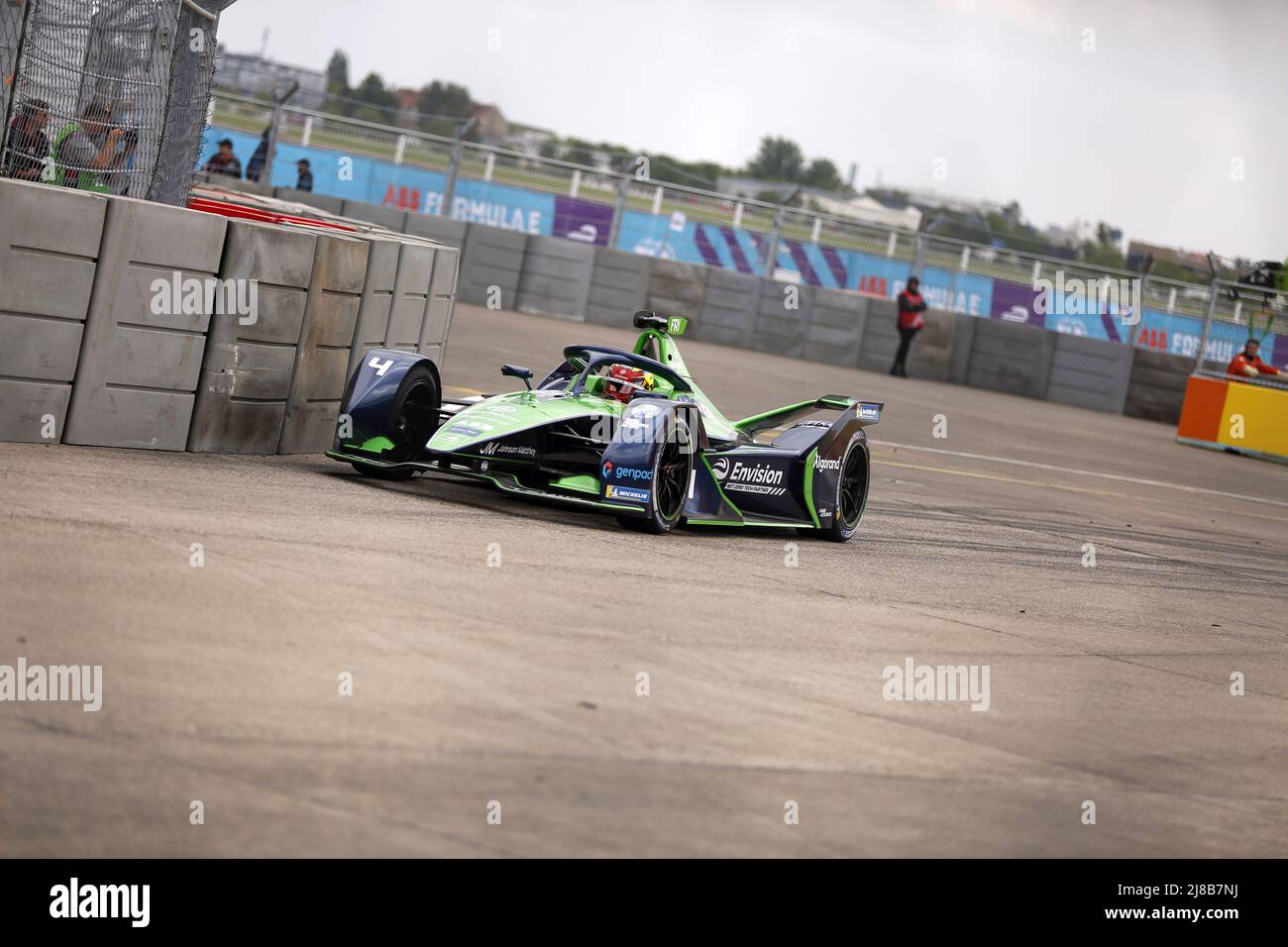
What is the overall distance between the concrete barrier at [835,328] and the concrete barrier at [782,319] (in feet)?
0.58

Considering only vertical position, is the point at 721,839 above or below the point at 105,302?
below

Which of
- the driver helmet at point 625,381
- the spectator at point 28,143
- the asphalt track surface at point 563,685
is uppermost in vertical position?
the spectator at point 28,143

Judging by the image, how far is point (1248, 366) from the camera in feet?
85.8

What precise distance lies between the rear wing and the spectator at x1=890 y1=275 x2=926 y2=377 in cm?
1893

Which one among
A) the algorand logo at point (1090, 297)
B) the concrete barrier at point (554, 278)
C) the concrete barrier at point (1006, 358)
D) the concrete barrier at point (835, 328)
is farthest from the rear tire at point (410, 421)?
the algorand logo at point (1090, 297)

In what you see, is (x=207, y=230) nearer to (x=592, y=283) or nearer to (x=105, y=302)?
(x=105, y=302)

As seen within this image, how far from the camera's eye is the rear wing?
10414mm

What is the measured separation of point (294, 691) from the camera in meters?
4.94

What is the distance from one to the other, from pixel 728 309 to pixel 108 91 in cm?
2115

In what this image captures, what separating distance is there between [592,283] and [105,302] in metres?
20.3

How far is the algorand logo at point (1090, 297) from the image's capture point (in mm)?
31359
